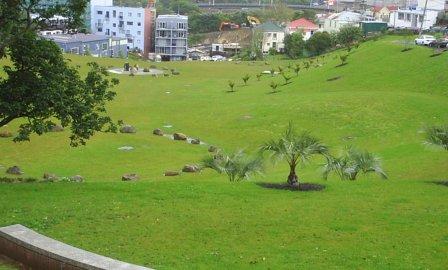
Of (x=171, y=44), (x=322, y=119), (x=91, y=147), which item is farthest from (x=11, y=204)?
(x=171, y=44)

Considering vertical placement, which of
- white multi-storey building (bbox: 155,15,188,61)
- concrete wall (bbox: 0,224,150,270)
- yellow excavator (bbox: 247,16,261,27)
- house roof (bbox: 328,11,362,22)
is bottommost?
white multi-storey building (bbox: 155,15,188,61)

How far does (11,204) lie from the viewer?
50.5 ft

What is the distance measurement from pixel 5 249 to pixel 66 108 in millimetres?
8105

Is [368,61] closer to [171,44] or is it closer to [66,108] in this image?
[66,108]

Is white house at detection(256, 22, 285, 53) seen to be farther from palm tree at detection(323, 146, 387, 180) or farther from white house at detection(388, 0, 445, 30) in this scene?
palm tree at detection(323, 146, 387, 180)

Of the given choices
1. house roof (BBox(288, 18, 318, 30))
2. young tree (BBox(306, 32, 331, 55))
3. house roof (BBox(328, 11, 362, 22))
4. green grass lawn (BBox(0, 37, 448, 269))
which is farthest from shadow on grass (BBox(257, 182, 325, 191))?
house roof (BBox(288, 18, 318, 30))

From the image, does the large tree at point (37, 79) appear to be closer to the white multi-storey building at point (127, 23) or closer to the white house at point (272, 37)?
the white multi-storey building at point (127, 23)

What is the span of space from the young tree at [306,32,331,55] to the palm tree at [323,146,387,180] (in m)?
78.3

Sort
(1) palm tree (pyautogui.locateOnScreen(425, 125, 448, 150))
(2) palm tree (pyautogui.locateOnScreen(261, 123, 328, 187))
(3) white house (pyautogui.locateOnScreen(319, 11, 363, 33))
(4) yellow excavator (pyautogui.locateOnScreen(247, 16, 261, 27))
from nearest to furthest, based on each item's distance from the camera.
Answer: (2) palm tree (pyautogui.locateOnScreen(261, 123, 328, 187)) < (1) palm tree (pyautogui.locateOnScreen(425, 125, 448, 150)) < (3) white house (pyautogui.locateOnScreen(319, 11, 363, 33)) < (4) yellow excavator (pyautogui.locateOnScreen(247, 16, 261, 27))

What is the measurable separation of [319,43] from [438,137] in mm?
78976

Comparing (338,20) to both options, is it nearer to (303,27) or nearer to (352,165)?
(303,27)

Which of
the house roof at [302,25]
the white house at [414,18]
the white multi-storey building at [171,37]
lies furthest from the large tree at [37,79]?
the house roof at [302,25]

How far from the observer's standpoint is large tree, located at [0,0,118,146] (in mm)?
18266

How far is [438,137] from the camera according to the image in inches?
846
